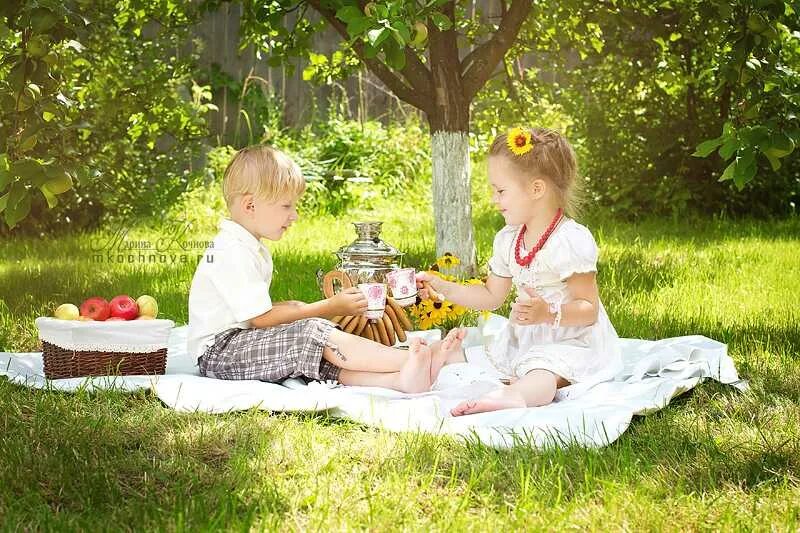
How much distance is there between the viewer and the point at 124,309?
341 centimetres

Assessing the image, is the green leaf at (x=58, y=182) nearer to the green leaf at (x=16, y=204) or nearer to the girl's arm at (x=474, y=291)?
the green leaf at (x=16, y=204)

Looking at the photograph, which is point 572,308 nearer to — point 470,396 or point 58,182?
point 470,396

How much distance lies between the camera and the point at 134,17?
5.86 meters

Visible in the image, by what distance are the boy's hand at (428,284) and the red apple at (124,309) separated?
992 mm

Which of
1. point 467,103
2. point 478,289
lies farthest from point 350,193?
point 478,289

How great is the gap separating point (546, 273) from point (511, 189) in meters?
0.30

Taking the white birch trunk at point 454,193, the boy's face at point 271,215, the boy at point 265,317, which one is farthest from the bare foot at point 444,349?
the white birch trunk at point 454,193

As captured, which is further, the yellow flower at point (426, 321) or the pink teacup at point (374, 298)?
the yellow flower at point (426, 321)

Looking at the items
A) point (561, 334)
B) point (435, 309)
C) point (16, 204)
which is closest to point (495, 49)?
point (435, 309)

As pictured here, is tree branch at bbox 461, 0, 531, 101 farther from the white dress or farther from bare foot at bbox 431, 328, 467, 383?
bare foot at bbox 431, 328, 467, 383

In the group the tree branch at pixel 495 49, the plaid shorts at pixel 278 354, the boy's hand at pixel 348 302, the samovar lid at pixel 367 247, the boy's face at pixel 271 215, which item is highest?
the tree branch at pixel 495 49

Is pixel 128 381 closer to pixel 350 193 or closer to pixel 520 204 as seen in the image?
pixel 520 204

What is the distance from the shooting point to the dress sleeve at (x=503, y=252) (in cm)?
Answer: 353

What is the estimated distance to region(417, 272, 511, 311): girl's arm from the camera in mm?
3568
